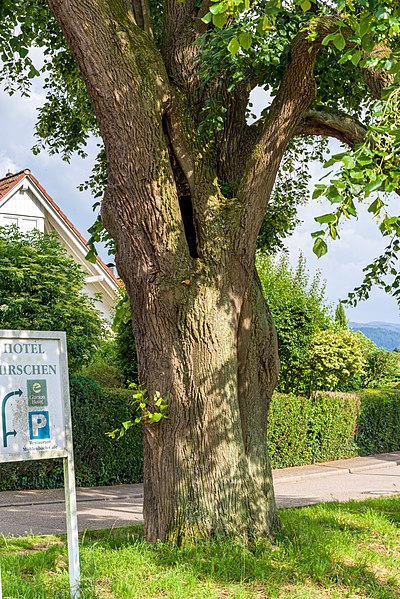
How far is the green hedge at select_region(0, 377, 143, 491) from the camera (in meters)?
16.0

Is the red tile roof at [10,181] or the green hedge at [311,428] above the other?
the red tile roof at [10,181]

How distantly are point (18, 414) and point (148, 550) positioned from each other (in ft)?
7.02

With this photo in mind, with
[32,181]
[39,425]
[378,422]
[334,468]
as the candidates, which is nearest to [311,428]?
[334,468]

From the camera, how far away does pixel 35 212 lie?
2886 centimetres

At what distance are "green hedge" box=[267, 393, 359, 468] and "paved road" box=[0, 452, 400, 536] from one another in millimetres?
513

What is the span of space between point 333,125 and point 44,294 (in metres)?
12.0

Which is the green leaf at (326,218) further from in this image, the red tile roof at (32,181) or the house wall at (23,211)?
the house wall at (23,211)

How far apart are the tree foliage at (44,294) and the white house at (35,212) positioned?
7572mm

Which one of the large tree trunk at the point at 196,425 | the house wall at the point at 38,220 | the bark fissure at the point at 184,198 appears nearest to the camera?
the large tree trunk at the point at 196,425

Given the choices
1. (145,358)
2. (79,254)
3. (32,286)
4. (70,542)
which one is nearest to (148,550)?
(70,542)

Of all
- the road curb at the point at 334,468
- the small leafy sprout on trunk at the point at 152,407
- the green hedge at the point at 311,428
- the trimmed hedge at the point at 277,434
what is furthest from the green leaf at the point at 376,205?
the green hedge at the point at 311,428

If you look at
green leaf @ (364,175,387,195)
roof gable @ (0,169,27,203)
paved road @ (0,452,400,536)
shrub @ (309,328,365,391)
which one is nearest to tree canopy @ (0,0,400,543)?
green leaf @ (364,175,387,195)

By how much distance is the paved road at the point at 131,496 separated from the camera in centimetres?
1185

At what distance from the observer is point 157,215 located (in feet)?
24.0
